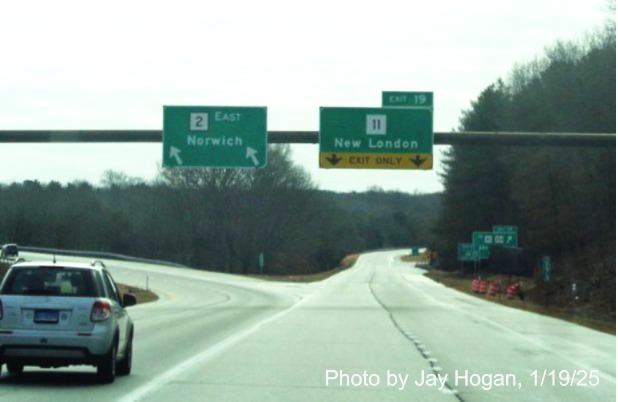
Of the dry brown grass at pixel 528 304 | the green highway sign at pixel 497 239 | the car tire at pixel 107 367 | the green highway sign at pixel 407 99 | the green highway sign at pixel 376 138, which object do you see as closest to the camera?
the car tire at pixel 107 367

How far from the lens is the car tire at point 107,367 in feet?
49.8

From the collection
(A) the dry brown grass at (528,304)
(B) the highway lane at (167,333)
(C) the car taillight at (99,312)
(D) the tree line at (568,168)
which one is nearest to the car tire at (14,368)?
(B) the highway lane at (167,333)

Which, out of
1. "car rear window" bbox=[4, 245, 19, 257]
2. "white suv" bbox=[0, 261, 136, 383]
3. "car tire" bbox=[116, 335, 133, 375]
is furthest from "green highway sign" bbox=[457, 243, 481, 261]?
"white suv" bbox=[0, 261, 136, 383]

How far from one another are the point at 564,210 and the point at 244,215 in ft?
137

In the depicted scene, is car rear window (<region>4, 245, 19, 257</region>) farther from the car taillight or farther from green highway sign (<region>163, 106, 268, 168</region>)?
the car taillight

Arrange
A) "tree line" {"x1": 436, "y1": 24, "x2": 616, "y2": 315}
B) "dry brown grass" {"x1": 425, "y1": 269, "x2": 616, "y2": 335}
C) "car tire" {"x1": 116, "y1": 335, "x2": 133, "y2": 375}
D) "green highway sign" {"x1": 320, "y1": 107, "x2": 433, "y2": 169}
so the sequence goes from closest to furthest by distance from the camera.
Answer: "car tire" {"x1": 116, "y1": 335, "x2": 133, "y2": 375}, "green highway sign" {"x1": 320, "y1": 107, "x2": 433, "y2": 169}, "dry brown grass" {"x1": 425, "y1": 269, "x2": 616, "y2": 335}, "tree line" {"x1": 436, "y1": 24, "x2": 616, "y2": 315}

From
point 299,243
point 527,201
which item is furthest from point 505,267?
point 299,243

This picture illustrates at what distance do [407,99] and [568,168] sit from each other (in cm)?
2754

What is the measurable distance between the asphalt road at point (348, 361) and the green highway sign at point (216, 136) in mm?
4326

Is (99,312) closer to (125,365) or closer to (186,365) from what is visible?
(125,365)

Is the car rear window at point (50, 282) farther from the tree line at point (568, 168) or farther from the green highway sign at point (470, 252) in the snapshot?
the green highway sign at point (470, 252)

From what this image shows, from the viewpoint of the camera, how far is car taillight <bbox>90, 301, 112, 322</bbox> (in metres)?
14.9

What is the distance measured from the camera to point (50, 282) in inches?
597

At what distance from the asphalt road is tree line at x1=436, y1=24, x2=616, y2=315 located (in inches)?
768
